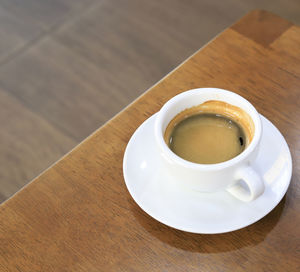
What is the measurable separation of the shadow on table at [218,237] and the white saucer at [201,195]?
31mm

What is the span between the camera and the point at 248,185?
58 centimetres

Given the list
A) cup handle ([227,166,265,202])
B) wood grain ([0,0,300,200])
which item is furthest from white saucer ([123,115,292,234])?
wood grain ([0,0,300,200])

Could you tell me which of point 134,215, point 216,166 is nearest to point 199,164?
point 216,166

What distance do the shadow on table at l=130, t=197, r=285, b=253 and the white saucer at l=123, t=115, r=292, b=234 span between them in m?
0.03

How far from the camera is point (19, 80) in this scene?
1.53 metres

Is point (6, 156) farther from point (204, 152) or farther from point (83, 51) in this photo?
point (204, 152)

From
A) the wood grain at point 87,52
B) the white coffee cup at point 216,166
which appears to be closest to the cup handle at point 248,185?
the white coffee cup at point 216,166

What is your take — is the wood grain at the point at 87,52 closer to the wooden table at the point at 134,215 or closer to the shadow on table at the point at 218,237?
the wooden table at the point at 134,215

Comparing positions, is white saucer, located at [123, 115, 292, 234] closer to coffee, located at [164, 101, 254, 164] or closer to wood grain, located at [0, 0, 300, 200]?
coffee, located at [164, 101, 254, 164]

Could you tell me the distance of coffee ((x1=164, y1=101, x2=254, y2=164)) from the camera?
2.07 ft

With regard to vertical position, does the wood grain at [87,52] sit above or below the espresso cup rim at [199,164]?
below

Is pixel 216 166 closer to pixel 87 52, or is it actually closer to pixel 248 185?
pixel 248 185

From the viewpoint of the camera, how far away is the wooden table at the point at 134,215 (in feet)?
2.01

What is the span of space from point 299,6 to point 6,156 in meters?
1.16
